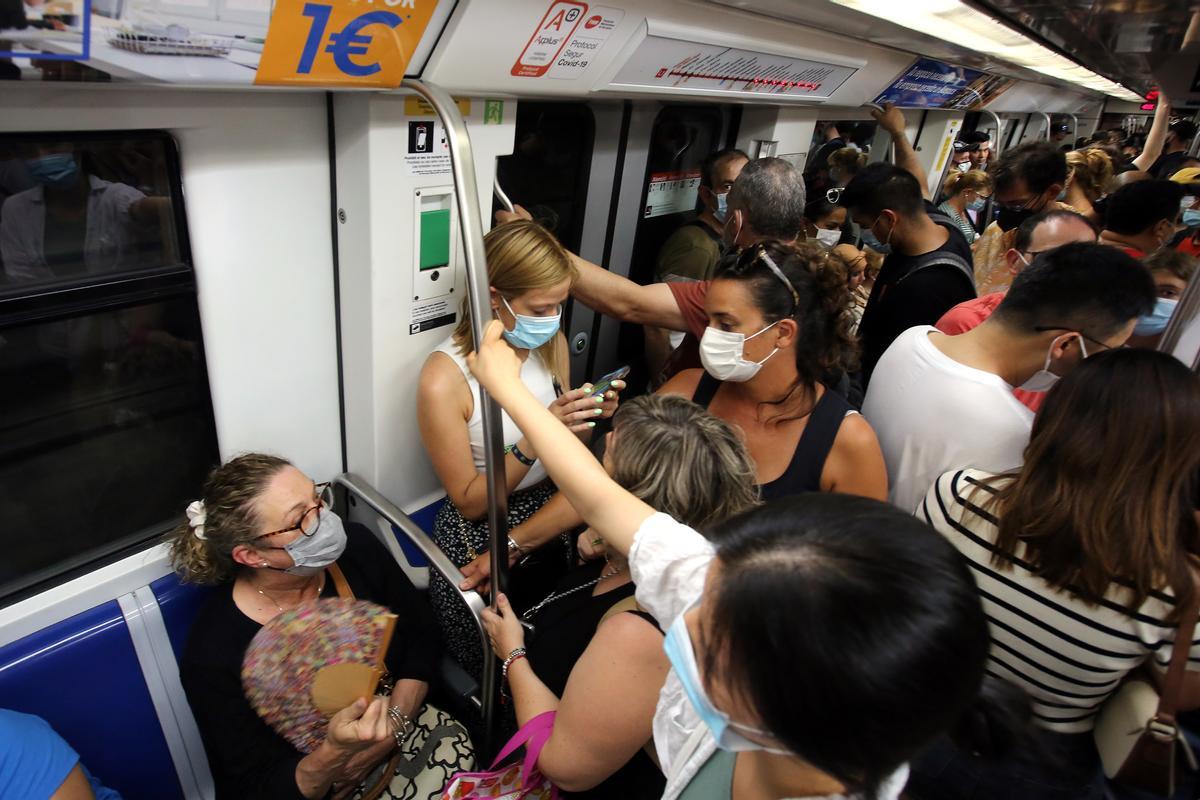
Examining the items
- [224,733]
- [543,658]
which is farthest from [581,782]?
[224,733]

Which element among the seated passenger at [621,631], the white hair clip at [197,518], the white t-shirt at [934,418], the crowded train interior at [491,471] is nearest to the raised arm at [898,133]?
the crowded train interior at [491,471]

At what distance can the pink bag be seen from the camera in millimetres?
1400

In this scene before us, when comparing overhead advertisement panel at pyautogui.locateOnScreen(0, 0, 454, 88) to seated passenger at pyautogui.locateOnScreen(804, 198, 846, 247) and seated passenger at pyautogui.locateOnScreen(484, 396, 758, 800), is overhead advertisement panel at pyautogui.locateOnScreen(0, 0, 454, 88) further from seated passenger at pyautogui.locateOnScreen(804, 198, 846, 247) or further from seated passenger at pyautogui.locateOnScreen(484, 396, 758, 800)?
seated passenger at pyautogui.locateOnScreen(804, 198, 846, 247)

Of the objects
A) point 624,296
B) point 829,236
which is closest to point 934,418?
point 624,296

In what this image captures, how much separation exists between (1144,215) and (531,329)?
3812 mm

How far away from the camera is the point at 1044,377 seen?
1.98 meters

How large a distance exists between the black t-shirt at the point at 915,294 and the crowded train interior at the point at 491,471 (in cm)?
28

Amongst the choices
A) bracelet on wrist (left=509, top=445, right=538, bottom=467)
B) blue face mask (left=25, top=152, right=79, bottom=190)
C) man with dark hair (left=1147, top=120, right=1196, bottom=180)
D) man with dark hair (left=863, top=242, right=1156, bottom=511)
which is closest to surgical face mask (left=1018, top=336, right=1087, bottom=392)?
man with dark hair (left=863, top=242, right=1156, bottom=511)

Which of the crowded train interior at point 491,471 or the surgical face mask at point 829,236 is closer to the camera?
the crowded train interior at point 491,471

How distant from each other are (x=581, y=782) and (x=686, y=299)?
1.66 metres

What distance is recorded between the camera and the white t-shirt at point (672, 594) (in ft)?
3.24

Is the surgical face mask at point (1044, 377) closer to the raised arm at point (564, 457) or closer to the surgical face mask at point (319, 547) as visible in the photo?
the raised arm at point (564, 457)

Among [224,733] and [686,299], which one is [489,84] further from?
[224,733]

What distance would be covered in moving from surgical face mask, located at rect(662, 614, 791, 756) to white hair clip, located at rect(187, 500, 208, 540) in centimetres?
142
